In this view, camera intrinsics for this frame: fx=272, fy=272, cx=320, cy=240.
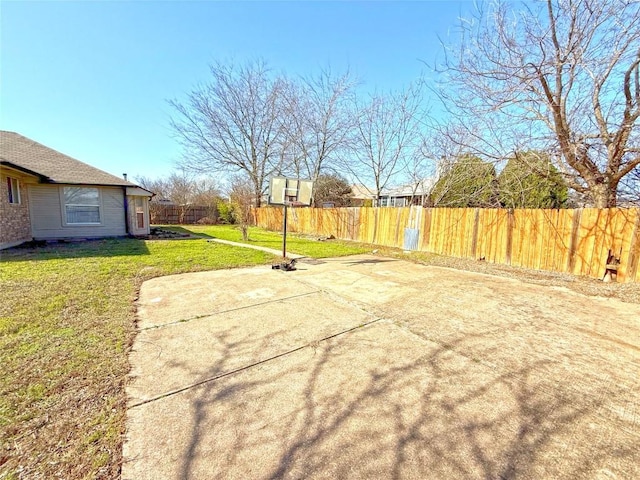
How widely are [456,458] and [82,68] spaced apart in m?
12.5

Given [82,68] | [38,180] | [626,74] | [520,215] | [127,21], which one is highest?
[127,21]

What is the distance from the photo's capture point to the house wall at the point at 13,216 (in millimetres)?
8039

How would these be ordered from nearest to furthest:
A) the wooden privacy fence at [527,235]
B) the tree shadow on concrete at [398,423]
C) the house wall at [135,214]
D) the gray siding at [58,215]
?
the tree shadow on concrete at [398,423]
the wooden privacy fence at [527,235]
the gray siding at [58,215]
the house wall at [135,214]

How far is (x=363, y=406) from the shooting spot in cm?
197

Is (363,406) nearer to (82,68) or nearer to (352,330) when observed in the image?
(352,330)

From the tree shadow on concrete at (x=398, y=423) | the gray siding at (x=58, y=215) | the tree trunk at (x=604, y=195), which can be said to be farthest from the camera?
the gray siding at (x=58, y=215)

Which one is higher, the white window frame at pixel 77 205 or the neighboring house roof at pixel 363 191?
the neighboring house roof at pixel 363 191

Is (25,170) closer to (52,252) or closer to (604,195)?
(52,252)

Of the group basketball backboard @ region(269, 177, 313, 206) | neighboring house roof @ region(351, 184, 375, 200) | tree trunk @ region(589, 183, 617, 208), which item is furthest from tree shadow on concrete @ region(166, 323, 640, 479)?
neighboring house roof @ region(351, 184, 375, 200)

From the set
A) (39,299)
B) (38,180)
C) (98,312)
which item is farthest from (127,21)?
(98,312)

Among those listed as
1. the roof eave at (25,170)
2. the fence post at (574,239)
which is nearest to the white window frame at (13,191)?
the roof eave at (25,170)

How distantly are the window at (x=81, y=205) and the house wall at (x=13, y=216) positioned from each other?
1.17 metres

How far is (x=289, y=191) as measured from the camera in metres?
7.72

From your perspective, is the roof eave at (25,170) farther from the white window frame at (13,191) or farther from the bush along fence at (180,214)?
the bush along fence at (180,214)
